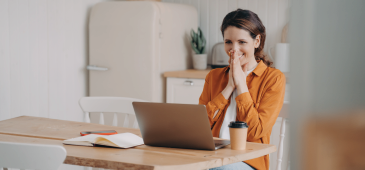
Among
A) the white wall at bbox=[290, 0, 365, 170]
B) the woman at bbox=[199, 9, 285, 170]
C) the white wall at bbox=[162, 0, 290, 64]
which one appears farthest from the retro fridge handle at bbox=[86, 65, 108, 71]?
the white wall at bbox=[290, 0, 365, 170]

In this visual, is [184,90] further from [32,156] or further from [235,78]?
[32,156]

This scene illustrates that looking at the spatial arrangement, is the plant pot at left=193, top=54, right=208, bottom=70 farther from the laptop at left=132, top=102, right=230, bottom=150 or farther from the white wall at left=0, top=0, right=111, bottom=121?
the laptop at left=132, top=102, right=230, bottom=150

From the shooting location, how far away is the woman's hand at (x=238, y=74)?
1.46 meters

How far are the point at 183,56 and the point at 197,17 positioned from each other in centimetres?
41

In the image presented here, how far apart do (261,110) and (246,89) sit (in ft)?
0.34

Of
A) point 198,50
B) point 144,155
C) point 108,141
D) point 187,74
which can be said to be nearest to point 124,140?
point 108,141

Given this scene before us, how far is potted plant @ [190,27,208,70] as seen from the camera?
9.90ft

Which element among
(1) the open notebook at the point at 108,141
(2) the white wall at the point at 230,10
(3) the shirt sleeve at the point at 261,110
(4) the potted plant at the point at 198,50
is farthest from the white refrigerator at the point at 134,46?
(1) the open notebook at the point at 108,141

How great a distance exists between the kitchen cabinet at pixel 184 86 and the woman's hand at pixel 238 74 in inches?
42.7

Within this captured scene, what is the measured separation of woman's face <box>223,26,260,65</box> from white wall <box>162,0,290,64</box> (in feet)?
4.57

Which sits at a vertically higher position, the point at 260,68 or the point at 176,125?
the point at 260,68

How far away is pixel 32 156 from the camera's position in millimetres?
896

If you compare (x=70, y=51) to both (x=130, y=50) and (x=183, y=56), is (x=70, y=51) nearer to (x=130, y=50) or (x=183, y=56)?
(x=130, y=50)

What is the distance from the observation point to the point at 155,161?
963 mm
